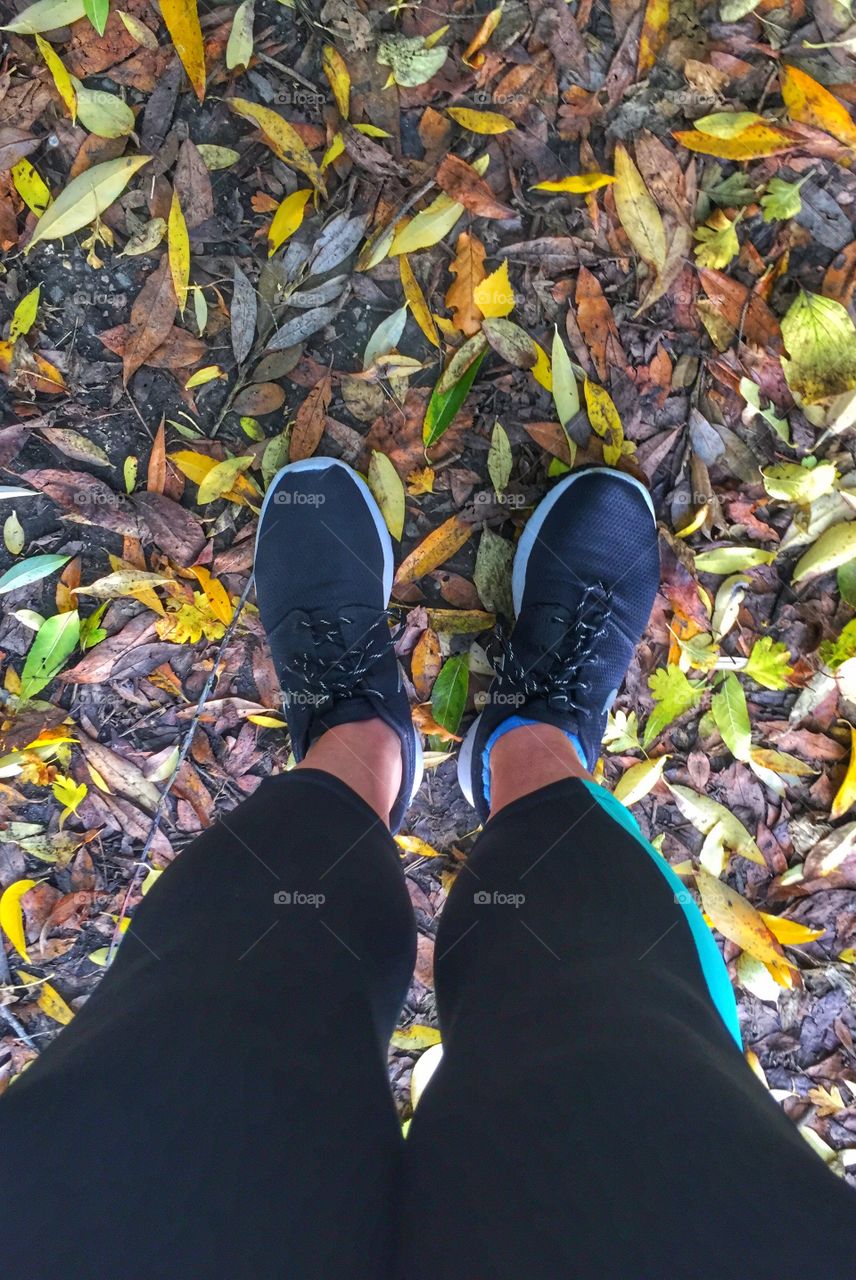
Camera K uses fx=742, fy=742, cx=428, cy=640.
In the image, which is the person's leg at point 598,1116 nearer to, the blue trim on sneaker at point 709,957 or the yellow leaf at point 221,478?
the blue trim on sneaker at point 709,957

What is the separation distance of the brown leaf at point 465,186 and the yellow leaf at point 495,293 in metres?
0.09

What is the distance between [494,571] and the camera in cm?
134

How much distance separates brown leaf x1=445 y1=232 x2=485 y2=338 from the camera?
1239mm

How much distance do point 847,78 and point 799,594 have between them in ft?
2.70

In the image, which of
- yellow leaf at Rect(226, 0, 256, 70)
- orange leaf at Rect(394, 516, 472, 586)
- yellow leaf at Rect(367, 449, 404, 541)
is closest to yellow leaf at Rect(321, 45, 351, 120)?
yellow leaf at Rect(226, 0, 256, 70)

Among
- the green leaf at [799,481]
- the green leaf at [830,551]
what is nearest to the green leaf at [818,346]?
the green leaf at [799,481]

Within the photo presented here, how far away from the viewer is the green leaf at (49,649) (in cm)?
132

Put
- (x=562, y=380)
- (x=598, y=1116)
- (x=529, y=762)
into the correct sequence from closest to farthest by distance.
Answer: (x=598, y=1116)
(x=529, y=762)
(x=562, y=380)

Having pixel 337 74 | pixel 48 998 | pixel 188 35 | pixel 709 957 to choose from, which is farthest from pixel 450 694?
pixel 188 35

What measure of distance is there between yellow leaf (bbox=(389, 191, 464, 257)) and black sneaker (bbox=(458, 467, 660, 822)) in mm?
456

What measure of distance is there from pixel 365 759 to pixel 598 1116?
636 millimetres

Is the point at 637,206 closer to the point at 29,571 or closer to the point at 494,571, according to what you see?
the point at 494,571

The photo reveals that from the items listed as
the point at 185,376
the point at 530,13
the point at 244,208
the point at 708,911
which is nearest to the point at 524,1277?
the point at 708,911

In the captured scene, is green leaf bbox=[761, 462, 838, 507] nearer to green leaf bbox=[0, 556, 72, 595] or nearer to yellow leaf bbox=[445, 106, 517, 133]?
yellow leaf bbox=[445, 106, 517, 133]
